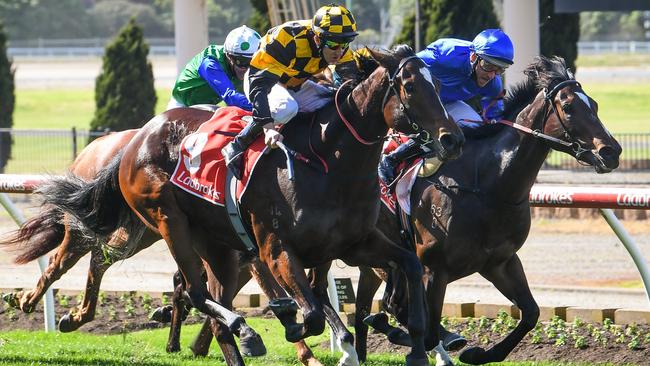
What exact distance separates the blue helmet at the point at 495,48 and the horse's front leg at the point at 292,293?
174 centimetres

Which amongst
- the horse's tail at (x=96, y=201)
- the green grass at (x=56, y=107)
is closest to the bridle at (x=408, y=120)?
the horse's tail at (x=96, y=201)

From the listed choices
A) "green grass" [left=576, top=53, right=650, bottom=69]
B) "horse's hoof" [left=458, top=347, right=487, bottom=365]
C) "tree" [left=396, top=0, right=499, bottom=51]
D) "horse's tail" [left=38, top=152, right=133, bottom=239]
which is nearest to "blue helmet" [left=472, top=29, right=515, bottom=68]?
"horse's hoof" [left=458, top=347, right=487, bottom=365]

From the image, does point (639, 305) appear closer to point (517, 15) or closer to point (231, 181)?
point (231, 181)

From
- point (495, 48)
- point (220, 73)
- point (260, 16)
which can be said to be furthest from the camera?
point (260, 16)

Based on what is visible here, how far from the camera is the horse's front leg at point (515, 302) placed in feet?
21.5

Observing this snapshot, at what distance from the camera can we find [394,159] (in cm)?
705

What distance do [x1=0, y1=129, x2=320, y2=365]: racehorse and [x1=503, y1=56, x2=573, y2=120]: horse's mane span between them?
1815 mm

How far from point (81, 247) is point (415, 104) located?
3.29 meters

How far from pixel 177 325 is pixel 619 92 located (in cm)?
2925

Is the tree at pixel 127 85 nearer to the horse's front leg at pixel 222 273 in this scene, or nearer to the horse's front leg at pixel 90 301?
the horse's front leg at pixel 90 301

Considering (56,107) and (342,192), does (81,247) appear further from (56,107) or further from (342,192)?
(56,107)

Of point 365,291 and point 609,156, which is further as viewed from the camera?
point 365,291

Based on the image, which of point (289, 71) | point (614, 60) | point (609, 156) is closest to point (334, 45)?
point (289, 71)

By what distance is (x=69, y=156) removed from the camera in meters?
23.8
